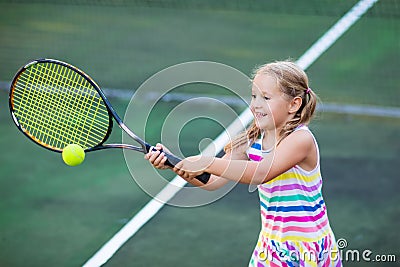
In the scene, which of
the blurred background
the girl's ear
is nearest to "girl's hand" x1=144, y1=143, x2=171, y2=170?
the girl's ear

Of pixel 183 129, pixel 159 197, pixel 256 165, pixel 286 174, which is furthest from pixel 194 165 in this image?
pixel 183 129

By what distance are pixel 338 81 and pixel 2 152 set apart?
3210 millimetres

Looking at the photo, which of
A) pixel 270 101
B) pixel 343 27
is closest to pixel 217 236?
pixel 270 101

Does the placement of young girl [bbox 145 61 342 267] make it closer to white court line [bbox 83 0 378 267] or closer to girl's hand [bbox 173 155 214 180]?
girl's hand [bbox 173 155 214 180]

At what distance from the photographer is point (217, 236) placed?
5.59 meters

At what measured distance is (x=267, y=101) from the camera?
4.00m

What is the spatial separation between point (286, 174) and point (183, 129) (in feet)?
10.8

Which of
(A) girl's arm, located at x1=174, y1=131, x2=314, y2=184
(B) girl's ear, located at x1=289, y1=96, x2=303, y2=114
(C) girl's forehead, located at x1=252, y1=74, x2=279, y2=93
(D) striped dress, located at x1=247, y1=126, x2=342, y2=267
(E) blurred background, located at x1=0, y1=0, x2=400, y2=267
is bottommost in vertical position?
(E) blurred background, located at x1=0, y1=0, x2=400, y2=267

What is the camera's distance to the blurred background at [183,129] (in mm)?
5527

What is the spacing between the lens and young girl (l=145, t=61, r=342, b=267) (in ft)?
12.9

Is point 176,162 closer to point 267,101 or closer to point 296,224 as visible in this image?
point 267,101

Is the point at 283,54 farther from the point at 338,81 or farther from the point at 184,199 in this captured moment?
the point at 184,199

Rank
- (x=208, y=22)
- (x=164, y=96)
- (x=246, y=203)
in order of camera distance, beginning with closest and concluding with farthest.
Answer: (x=246, y=203) → (x=164, y=96) → (x=208, y=22)

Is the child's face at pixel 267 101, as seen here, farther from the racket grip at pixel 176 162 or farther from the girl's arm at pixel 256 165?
the racket grip at pixel 176 162
